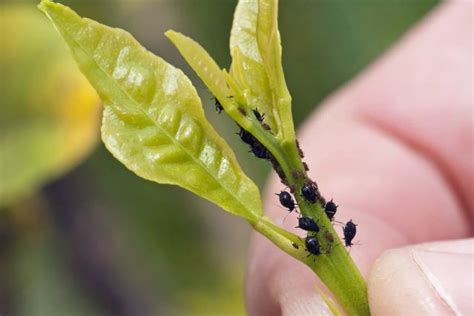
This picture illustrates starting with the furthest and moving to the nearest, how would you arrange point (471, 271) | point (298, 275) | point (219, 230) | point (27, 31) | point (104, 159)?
point (219, 230) → point (104, 159) → point (27, 31) → point (298, 275) → point (471, 271)

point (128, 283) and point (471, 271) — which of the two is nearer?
point (471, 271)

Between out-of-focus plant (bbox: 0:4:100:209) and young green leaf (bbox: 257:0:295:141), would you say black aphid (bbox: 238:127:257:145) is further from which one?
out-of-focus plant (bbox: 0:4:100:209)

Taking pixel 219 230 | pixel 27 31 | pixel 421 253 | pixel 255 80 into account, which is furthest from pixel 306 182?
pixel 219 230

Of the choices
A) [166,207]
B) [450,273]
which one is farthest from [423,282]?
[166,207]

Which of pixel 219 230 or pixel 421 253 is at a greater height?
pixel 421 253

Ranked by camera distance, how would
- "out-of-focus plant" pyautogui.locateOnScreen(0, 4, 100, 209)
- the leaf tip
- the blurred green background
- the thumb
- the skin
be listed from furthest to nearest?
1. the blurred green background
2. "out-of-focus plant" pyautogui.locateOnScreen(0, 4, 100, 209)
3. the skin
4. the thumb
5. the leaf tip

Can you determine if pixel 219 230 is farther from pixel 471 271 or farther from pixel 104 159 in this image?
pixel 471 271

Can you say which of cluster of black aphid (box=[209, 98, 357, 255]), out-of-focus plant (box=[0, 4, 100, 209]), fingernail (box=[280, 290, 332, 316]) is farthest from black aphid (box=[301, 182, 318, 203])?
out-of-focus plant (box=[0, 4, 100, 209])
